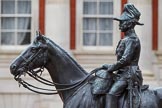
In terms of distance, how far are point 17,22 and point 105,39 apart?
274cm

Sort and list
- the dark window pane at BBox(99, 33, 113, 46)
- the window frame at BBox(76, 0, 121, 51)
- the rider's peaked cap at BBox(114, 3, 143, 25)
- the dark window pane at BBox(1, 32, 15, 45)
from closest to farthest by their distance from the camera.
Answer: the rider's peaked cap at BBox(114, 3, 143, 25)
the window frame at BBox(76, 0, 121, 51)
the dark window pane at BBox(99, 33, 113, 46)
the dark window pane at BBox(1, 32, 15, 45)

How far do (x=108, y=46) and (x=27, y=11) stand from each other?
8.86 ft

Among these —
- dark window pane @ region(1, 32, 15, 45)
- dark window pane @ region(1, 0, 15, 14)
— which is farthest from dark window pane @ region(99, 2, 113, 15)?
dark window pane @ region(1, 32, 15, 45)

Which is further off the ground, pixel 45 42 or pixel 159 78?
pixel 45 42

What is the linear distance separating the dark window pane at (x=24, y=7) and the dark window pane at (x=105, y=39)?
7.75 feet

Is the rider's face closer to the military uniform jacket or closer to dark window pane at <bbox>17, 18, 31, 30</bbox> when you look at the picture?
the military uniform jacket

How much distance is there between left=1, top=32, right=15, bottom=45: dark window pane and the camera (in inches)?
896

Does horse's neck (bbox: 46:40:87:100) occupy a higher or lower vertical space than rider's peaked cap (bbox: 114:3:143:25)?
lower

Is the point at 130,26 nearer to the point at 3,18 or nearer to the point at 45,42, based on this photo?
the point at 45,42

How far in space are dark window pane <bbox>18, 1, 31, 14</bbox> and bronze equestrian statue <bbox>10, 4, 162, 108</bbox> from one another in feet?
41.9

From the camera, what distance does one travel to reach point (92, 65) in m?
22.3

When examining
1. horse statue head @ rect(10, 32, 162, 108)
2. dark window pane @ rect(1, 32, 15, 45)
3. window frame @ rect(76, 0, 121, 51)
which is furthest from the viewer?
dark window pane @ rect(1, 32, 15, 45)

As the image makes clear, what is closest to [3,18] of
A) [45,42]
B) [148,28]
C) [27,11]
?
[27,11]

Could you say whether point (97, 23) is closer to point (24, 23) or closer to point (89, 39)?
point (89, 39)
